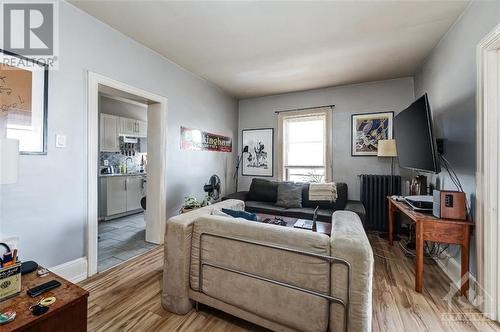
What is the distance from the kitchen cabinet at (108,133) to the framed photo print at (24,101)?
8.40ft

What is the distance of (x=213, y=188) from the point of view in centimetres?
370

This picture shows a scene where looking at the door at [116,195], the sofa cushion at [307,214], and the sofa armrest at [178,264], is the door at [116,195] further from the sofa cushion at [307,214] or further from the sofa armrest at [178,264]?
the sofa cushion at [307,214]

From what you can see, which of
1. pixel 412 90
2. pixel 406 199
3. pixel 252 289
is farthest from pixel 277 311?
pixel 412 90

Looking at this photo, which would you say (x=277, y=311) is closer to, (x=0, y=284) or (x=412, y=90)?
(x=0, y=284)

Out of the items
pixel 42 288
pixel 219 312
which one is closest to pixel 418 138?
pixel 219 312

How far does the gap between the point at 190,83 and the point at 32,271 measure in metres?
2.98

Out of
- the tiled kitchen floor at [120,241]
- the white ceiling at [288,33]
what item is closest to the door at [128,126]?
the tiled kitchen floor at [120,241]

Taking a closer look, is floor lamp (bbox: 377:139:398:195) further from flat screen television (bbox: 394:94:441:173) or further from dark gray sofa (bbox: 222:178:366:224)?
dark gray sofa (bbox: 222:178:366:224)

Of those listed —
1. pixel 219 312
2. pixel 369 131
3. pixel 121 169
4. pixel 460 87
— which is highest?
pixel 460 87

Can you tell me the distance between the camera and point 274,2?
6.30ft

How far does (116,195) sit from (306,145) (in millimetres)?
3901

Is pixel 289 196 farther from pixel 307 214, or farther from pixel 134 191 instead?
pixel 134 191

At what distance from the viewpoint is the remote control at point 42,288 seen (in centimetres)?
109

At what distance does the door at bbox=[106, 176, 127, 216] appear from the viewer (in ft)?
13.6
